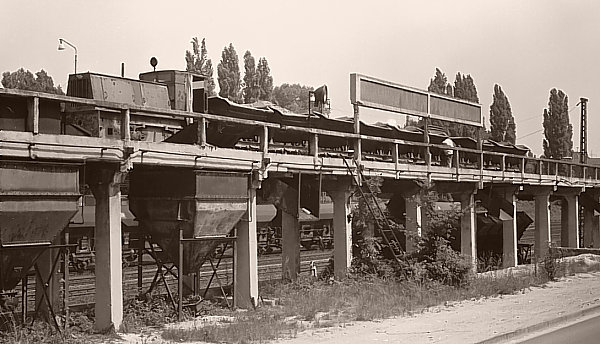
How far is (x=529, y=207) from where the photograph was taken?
7106 centimetres

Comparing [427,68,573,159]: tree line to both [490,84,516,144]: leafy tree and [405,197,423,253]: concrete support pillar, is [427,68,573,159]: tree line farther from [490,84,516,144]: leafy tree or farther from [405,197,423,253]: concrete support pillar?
[405,197,423,253]: concrete support pillar

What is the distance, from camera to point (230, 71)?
207 feet

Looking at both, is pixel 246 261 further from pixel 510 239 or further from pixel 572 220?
pixel 572 220

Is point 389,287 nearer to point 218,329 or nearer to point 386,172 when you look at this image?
point 386,172

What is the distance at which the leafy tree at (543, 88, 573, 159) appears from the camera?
2803 inches

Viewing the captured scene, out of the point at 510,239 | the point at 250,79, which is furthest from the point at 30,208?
the point at 250,79

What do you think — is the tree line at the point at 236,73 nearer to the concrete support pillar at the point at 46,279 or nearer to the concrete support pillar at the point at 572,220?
the concrete support pillar at the point at 572,220

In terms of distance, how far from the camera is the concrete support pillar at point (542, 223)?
97.5ft

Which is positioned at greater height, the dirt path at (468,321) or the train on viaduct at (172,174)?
the train on viaduct at (172,174)

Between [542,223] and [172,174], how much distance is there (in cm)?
2012

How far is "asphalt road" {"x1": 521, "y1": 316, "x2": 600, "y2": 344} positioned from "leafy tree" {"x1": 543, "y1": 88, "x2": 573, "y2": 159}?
5976 cm

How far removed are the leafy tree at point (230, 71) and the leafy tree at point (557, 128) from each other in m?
30.5

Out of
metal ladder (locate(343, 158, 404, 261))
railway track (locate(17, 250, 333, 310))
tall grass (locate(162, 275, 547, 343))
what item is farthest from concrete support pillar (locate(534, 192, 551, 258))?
metal ladder (locate(343, 158, 404, 261))

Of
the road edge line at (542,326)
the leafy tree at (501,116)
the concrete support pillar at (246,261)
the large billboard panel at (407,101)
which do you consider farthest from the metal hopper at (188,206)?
the leafy tree at (501,116)
